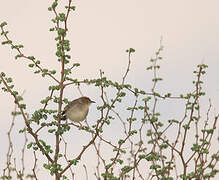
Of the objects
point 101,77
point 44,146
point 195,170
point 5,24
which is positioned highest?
point 5,24

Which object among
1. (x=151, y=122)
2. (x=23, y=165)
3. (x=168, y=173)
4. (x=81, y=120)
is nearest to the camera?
(x=23, y=165)

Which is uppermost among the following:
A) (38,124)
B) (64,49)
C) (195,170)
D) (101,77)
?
(64,49)

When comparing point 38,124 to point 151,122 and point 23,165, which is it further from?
point 151,122

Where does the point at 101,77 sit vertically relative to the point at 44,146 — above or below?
above

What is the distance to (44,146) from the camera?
7.26 metres

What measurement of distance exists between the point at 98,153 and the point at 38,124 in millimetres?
1242

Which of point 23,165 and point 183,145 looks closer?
point 23,165

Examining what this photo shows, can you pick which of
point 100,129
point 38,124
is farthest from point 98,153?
point 38,124

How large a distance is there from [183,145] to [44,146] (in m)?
2.60

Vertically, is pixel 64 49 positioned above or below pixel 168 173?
above

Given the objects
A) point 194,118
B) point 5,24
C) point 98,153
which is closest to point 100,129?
point 98,153

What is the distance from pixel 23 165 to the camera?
23.6 ft

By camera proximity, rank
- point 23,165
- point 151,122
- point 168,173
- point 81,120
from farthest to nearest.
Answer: point 81,120, point 151,122, point 168,173, point 23,165

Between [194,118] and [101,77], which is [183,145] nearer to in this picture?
[194,118]
